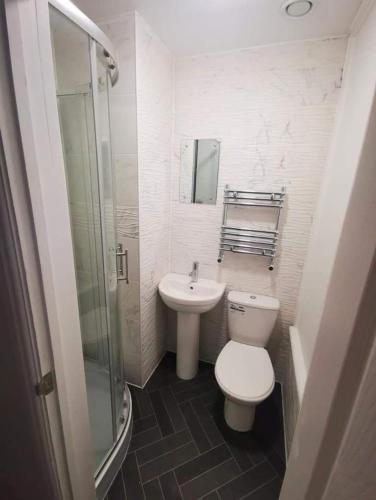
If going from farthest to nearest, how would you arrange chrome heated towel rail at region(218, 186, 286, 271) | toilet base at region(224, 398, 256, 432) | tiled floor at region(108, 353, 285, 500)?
chrome heated towel rail at region(218, 186, 286, 271), toilet base at region(224, 398, 256, 432), tiled floor at region(108, 353, 285, 500)

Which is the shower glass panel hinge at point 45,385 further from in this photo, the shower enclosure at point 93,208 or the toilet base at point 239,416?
the toilet base at point 239,416

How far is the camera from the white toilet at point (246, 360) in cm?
136

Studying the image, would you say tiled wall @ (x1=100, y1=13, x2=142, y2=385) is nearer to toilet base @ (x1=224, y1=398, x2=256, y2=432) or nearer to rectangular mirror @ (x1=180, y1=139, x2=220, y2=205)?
rectangular mirror @ (x1=180, y1=139, x2=220, y2=205)

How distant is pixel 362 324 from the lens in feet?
1.07

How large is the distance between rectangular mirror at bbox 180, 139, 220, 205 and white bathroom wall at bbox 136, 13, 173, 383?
0.13 metres

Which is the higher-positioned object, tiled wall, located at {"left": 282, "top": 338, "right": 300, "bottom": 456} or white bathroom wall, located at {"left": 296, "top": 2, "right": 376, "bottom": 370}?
white bathroom wall, located at {"left": 296, "top": 2, "right": 376, "bottom": 370}

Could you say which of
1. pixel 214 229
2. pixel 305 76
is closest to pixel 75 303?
pixel 214 229

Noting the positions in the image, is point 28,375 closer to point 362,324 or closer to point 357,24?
point 362,324

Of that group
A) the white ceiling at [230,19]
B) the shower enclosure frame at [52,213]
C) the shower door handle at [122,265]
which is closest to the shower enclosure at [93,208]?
the shower enclosure frame at [52,213]

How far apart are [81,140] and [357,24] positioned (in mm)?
1544

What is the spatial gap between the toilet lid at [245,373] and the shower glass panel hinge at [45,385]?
1.02 m

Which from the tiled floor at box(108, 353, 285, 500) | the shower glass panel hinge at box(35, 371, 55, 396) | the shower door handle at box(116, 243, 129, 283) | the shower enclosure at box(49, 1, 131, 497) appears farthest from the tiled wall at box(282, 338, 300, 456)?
the shower door handle at box(116, 243, 129, 283)

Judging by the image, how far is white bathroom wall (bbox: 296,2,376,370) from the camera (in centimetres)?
101

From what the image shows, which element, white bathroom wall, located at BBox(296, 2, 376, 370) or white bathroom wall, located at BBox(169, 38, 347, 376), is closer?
white bathroom wall, located at BBox(296, 2, 376, 370)
